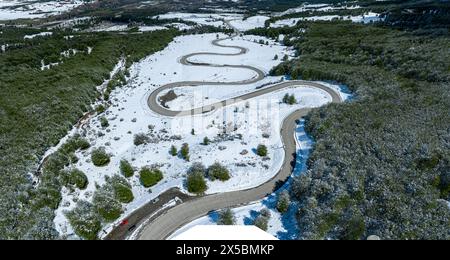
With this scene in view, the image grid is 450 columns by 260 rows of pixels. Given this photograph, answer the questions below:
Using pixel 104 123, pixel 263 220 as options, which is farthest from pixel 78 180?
pixel 263 220

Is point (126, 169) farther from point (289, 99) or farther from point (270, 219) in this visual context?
point (289, 99)

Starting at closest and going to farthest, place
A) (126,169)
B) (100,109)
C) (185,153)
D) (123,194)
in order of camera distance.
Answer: (123,194) < (126,169) < (185,153) < (100,109)

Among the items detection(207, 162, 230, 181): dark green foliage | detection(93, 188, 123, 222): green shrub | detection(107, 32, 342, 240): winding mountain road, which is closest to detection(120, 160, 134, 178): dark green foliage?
detection(93, 188, 123, 222): green shrub

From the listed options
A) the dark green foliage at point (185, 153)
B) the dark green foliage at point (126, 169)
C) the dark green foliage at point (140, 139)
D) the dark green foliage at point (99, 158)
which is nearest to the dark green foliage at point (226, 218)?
the dark green foliage at point (185, 153)

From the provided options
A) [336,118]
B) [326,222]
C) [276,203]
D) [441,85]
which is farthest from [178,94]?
[441,85]

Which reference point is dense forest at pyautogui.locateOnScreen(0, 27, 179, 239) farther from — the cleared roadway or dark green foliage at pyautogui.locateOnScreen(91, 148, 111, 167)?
the cleared roadway
